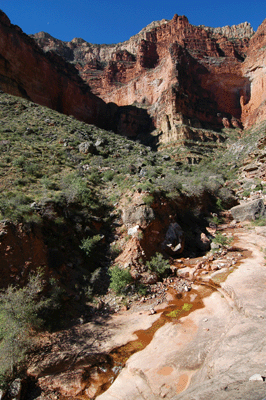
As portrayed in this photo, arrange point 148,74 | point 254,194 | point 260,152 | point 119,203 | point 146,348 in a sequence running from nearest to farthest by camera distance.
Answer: point 146,348 → point 119,203 → point 254,194 → point 260,152 → point 148,74

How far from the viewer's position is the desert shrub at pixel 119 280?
8219 millimetres

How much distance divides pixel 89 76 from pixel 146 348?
2924 inches

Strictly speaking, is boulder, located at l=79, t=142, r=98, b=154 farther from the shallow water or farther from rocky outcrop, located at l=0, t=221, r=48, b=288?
the shallow water

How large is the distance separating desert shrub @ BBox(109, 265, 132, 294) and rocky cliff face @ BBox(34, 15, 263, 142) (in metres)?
34.3

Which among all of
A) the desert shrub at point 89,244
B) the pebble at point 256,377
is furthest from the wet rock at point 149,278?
the pebble at point 256,377

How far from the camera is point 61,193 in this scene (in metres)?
10.7

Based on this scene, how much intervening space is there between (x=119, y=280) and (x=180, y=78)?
50.5 metres

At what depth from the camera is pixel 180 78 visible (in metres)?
47.3

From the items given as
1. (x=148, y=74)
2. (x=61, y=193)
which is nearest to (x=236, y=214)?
(x=61, y=193)

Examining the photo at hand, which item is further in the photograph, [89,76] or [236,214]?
[89,76]

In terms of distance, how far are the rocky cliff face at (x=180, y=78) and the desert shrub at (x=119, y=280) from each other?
34304 millimetres

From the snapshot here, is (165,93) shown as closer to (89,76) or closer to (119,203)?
(89,76)

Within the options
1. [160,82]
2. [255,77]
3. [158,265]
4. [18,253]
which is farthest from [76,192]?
[255,77]

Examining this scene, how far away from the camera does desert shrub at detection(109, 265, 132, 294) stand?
8.22 m
